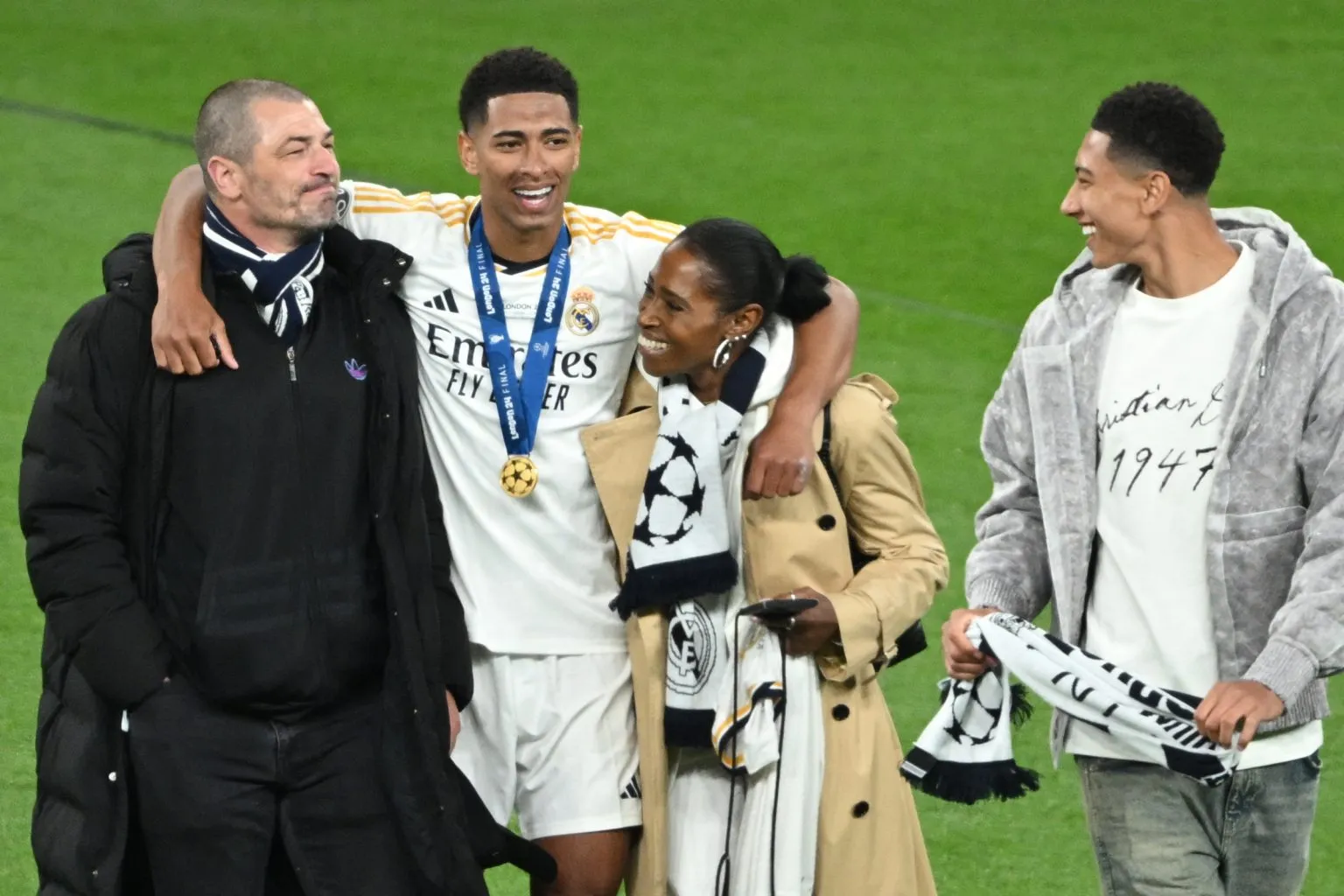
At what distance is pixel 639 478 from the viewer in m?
4.05

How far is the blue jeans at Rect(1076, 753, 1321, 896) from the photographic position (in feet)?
12.5

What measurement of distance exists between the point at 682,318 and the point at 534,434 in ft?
1.23

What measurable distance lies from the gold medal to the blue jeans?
3.81 feet

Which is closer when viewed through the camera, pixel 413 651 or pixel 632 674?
pixel 413 651

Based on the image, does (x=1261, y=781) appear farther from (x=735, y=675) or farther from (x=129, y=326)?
(x=129, y=326)

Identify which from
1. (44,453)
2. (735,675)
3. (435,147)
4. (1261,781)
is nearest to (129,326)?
(44,453)

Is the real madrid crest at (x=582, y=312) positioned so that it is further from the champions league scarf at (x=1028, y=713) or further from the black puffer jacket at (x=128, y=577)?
the champions league scarf at (x=1028, y=713)

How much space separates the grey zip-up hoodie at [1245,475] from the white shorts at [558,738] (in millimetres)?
722

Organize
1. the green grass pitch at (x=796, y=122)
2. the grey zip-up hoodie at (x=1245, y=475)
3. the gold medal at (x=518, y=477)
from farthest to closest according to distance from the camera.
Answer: the green grass pitch at (x=796, y=122)
the gold medal at (x=518, y=477)
the grey zip-up hoodie at (x=1245, y=475)

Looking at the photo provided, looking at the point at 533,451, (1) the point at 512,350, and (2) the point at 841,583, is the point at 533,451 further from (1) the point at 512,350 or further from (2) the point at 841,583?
(2) the point at 841,583

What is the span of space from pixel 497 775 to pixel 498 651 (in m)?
0.26

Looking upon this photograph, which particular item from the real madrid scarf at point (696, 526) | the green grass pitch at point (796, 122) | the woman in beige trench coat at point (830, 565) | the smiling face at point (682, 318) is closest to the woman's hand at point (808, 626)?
the woman in beige trench coat at point (830, 565)

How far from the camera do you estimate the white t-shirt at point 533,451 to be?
4082 mm

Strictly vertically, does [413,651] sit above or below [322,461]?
below
